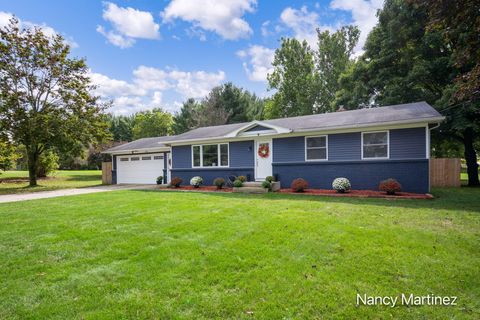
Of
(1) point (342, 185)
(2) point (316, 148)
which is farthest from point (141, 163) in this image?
(1) point (342, 185)

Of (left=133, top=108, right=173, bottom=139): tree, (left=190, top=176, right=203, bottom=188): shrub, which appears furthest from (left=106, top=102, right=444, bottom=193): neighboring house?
(left=133, top=108, right=173, bottom=139): tree

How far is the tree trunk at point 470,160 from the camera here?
14.0 metres

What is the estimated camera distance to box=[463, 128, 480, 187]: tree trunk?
14016 mm

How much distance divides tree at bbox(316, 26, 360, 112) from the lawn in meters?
27.1

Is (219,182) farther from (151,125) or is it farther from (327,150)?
(151,125)

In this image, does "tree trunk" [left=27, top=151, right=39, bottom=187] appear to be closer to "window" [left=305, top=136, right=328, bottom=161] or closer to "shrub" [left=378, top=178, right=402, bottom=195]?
"window" [left=305, top=136, right=328, bottom=161]

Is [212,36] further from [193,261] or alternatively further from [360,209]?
[193,261]

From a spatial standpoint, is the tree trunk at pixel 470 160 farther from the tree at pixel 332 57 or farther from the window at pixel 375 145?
the tree at pixel 332 57

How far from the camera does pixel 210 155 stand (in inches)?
605

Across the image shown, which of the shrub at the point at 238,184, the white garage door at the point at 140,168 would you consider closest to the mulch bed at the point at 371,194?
the shrub at the point at 238,184

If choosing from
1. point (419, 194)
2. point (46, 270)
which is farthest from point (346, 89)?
point (46, 270)

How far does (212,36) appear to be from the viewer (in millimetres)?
18234

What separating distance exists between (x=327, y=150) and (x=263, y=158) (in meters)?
3.19

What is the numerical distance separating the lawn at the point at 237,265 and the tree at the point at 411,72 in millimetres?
9497
